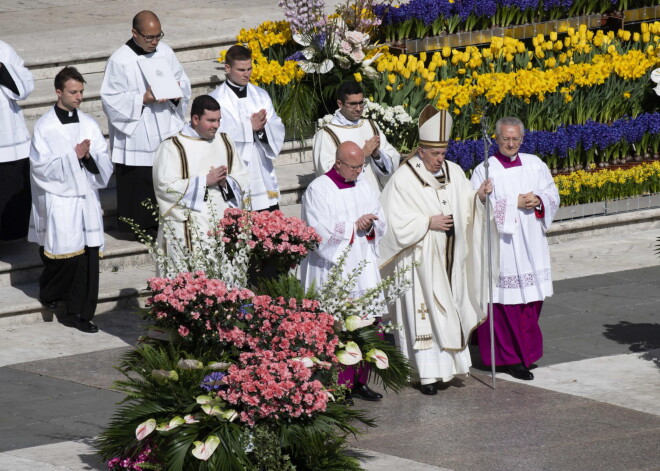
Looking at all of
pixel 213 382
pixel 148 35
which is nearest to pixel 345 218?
pixel 213 382

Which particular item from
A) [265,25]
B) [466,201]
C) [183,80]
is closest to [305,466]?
[466,201]

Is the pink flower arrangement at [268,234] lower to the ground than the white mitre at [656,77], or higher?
lower

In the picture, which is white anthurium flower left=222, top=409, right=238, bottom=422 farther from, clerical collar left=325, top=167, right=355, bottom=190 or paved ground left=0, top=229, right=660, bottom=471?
clerical collar left=325, top=167, right=355, bottom=190

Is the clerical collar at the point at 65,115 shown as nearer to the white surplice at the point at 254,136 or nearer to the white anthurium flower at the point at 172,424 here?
the white surplice at the point at 254,136

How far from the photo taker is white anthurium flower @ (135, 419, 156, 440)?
25.5ft

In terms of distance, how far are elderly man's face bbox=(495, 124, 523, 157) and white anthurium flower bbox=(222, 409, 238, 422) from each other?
3926 mm

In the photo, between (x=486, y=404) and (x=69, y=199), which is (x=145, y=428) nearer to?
(x=486, y=404)

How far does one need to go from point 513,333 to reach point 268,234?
119 inches

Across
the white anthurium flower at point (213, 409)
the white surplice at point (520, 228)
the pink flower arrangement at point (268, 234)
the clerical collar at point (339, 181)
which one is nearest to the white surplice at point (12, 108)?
the clerical collar at point (339, 181)

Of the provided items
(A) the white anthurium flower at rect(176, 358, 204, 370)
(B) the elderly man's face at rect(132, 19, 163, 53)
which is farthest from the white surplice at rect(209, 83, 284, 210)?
(A) the white anthurium flower at rect(176, 358, 204, 370)

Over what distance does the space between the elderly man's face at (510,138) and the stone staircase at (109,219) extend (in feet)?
10.0

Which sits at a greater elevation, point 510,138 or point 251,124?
point 251,124

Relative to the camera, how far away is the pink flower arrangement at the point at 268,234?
841cm

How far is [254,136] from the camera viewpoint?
12.4 metres
